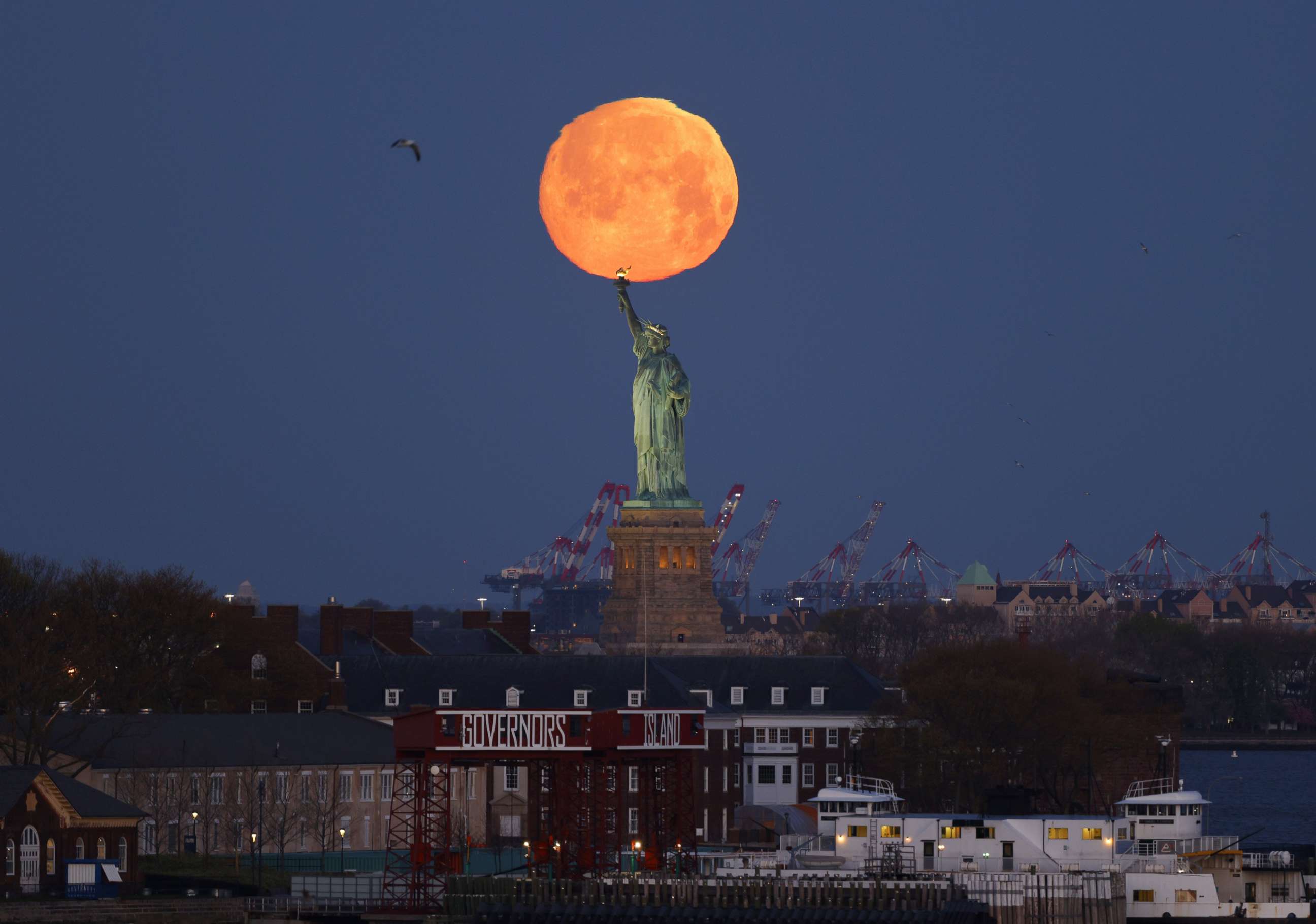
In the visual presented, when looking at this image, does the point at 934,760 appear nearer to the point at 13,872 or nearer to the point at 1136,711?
the point at 1136,711

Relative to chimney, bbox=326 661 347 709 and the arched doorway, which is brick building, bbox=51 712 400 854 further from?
chimney, bbox=326 661 347 709

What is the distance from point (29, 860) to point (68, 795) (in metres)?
3.02

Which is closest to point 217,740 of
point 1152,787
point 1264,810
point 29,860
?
point 29,860

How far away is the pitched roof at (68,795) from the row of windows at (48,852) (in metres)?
1.00

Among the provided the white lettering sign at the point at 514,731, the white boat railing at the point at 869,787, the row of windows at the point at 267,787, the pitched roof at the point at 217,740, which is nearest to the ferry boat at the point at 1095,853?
the white boat railing at the point at 869,787

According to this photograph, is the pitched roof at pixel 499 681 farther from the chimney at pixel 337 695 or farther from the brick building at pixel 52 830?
the brick building at pixel 52 830

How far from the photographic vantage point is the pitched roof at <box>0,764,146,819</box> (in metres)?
106

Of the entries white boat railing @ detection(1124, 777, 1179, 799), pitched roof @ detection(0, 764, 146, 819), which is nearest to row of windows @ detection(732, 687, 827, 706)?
white boat railing @ detection(1124, 777, 1179, 799)

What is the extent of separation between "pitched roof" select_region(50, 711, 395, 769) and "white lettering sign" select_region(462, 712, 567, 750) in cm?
3165

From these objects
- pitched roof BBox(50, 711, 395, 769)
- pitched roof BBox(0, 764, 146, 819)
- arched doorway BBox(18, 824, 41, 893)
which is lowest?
arched doorway BBox(18, 824, 41, 893)

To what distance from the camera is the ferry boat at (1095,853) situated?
3883 inches

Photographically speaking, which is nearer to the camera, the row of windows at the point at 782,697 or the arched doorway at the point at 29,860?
the arched doorway at the point at 29,860

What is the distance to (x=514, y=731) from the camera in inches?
3723

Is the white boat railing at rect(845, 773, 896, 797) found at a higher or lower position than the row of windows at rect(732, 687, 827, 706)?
lower
